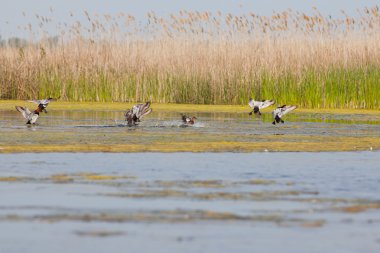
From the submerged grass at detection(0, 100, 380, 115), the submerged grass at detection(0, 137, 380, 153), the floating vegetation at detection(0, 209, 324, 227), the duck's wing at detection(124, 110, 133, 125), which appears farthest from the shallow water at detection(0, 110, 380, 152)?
the floating vegetation at detection(0, 209, 324, 227)

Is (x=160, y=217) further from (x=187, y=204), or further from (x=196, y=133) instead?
(x=196, y=133)

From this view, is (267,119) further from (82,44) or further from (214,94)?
(82,44)

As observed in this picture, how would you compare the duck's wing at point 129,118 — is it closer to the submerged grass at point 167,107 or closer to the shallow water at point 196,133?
the shallow water at point 196,133

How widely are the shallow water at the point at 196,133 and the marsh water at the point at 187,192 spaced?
0.03 m

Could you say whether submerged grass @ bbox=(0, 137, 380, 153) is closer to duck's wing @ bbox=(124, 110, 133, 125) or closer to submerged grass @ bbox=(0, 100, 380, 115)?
duck's wing @ bbox=(124, 110, 133, 125)

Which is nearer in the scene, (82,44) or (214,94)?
(214,94)

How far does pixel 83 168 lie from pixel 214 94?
1599 cm

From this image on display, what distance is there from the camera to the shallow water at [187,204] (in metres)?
6.70

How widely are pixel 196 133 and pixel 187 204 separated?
7999 mm

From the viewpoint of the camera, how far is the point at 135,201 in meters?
8.46

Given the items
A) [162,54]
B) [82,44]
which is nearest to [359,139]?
[162,54]

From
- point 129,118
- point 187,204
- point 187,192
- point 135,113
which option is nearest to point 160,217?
point 187,204

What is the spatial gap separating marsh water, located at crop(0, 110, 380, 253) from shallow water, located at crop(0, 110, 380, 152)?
3 centimetres

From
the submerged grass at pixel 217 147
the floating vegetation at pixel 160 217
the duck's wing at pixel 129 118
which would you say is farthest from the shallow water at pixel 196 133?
the floating vegetation at pixel 160 217
